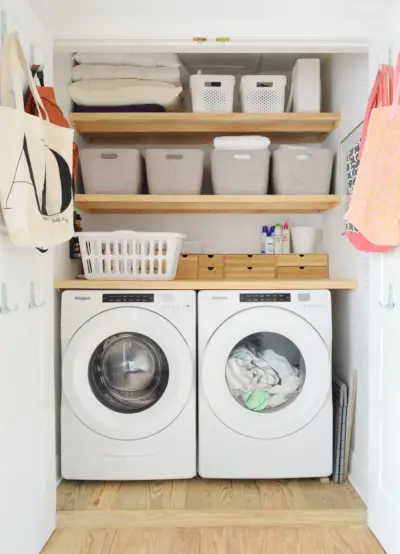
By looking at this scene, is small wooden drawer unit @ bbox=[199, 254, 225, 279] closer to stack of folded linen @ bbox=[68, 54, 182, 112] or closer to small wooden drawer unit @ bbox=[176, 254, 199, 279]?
small wooden drawer unit @ bbox=[176, 254, 199, 279]

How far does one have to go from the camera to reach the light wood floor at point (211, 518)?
74.4 inches

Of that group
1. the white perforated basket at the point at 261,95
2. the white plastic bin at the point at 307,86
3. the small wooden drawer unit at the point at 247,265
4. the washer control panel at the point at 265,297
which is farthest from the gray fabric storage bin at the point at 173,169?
the washer control panel at the point at 265,297

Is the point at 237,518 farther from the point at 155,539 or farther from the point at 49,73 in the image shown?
the point at 49,73

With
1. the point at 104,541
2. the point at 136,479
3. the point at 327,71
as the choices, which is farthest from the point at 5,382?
the point at 327,71

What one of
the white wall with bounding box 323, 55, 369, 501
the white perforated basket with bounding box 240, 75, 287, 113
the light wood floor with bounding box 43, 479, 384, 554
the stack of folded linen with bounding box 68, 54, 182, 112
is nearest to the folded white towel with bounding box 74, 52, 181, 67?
the stack of folded linen with bounding box 68, 54, 182, 112

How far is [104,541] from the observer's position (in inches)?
76.3

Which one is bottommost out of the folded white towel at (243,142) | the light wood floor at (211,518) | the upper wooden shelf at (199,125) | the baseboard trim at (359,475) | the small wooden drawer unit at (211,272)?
the light wood floor at (211,518)

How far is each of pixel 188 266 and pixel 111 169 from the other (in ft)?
2.14

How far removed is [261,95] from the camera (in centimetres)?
262

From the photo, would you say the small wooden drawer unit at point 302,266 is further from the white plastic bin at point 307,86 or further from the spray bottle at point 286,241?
the white plastic bin at point 307,86

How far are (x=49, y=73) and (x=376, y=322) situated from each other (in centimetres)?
152

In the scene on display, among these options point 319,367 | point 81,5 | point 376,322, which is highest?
point 81,5

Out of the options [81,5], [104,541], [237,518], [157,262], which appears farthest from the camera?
[157,262]

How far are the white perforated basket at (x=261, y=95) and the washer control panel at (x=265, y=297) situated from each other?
38.1 inches
